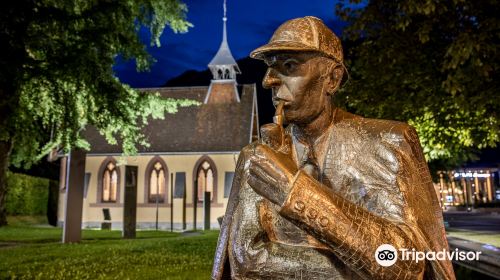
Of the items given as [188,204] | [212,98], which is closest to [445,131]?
[188,204]

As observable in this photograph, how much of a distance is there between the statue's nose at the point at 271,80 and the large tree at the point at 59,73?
8239 millimetres

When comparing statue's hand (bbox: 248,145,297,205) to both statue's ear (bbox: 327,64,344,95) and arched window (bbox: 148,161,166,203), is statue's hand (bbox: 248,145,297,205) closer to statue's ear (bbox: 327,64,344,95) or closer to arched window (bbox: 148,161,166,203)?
statue's ear (bbox: 327,64,344,95)

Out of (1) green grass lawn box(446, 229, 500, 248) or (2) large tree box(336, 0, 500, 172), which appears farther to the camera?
(1) green grass lawn box(446, 229, 500, 248)

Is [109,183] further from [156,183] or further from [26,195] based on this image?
[26,195]

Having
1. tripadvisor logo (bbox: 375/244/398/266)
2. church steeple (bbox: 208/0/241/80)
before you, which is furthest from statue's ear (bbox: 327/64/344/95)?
church steeple (bbox: 208/0/241/80)

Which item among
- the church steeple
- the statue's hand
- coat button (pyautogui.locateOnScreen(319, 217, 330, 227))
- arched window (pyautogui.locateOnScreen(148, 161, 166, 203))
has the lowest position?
coat button (pyautogui.locateOnScreen(319, 217, 330, 227))

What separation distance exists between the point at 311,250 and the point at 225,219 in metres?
0.40

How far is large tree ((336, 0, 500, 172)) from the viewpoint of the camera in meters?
9.95

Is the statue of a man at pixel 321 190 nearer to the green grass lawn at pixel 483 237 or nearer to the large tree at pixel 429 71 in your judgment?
the large tree at pixel 429 71

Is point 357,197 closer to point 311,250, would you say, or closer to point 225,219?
point 311,250

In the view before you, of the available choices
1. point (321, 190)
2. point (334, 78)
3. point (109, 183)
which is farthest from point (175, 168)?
point (321, 190)

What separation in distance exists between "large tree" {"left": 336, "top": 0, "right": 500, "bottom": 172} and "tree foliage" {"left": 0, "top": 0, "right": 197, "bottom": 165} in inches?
243

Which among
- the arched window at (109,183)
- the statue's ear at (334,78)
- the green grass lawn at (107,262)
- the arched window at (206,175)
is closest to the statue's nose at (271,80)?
the statue's ear at (334,78)

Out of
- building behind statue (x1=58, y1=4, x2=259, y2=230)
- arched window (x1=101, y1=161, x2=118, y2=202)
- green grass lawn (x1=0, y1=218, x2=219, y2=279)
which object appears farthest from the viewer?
arched window (x1=101, y1=161, x2=118, y2=202)
